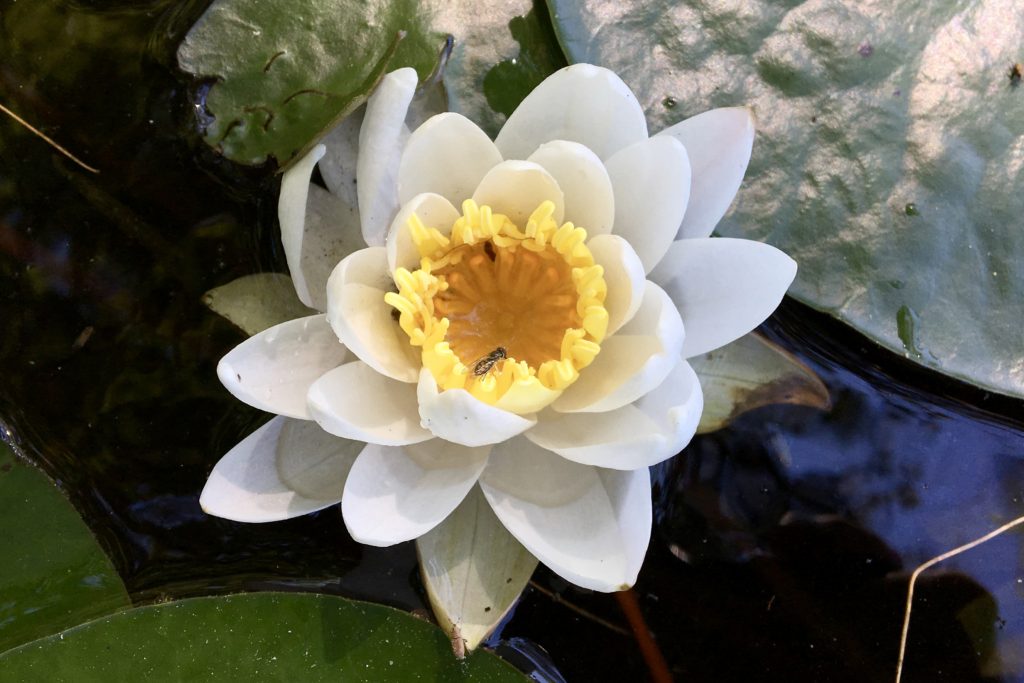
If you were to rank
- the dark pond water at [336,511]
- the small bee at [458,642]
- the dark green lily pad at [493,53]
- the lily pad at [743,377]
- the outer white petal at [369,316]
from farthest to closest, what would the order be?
1. the dark pond water at [336,511]
2. the lily pad at [743,377]
3. the dark green lily pad at [493,53]
4. the small bee at [458,642]
5. the outer white petal at [369,316]

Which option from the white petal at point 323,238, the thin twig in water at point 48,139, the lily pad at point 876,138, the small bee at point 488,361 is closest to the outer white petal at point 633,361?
the small bee at point 488,361

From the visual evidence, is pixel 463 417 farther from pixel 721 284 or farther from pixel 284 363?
pixel 721 284

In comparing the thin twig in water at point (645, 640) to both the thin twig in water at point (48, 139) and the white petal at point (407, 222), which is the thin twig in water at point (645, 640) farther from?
the thin twig in water at point (48, 139)

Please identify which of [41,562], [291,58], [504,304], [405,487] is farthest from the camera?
[504,304]

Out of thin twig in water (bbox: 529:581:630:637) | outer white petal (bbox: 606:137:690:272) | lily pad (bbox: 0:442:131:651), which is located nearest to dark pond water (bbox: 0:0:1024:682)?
thin twig in water (bbox: 529:581:630:637)

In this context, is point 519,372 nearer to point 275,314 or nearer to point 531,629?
point 275,314

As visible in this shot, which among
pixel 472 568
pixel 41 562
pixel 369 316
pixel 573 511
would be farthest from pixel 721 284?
pixel 41 562

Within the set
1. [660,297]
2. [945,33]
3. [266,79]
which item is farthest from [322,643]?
[945,33]
